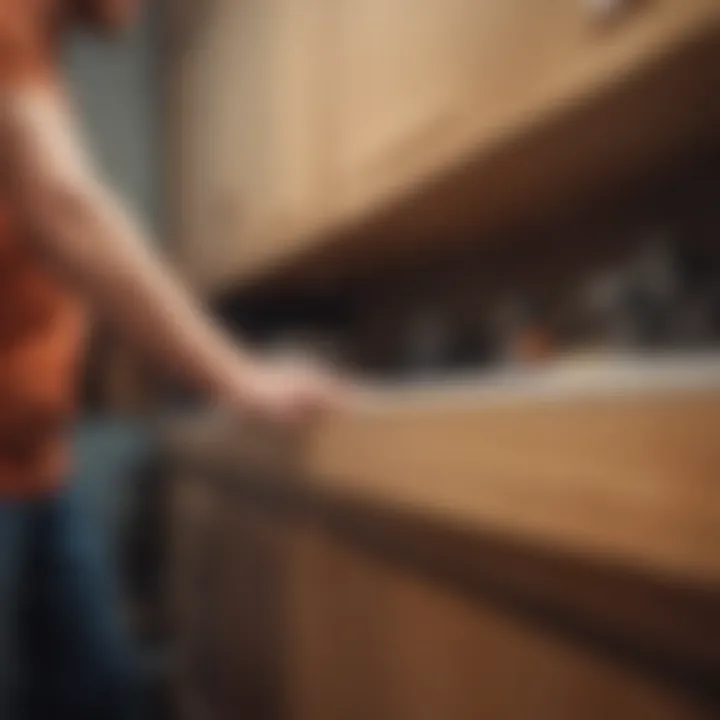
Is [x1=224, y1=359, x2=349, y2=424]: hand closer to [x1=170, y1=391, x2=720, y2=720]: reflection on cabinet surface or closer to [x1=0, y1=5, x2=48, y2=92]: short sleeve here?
[x1=170, y1=391, x2=720, y2=720]: reflection on cabinet surface

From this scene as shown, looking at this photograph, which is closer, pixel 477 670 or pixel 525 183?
pixel 477 670

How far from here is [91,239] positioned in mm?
830

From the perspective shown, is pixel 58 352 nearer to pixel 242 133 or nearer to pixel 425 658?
pixel 425 658

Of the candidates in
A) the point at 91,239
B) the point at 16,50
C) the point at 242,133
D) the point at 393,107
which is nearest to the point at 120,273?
the point at 91,239

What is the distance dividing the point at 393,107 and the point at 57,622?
631mm

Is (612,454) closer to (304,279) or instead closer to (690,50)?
(690,50)

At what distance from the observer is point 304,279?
1881 mm

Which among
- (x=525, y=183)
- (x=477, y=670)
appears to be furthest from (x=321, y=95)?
(x=477, y=670)

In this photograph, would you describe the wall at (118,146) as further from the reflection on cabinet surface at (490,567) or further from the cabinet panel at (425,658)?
the cabinet panel at (425,658)

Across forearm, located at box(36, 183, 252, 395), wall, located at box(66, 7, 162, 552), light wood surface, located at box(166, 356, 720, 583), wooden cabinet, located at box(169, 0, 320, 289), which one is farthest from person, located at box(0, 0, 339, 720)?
wall, located at box(66, 7, 162, 552)

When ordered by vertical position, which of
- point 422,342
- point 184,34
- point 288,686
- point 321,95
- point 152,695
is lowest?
point 152,695

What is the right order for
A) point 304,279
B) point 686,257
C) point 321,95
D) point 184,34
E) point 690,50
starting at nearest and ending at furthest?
1. point 690,50
2. point 686,257
3. point 321,95
4. point 304,279
5. point 184,34

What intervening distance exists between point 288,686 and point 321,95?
734 millimetres

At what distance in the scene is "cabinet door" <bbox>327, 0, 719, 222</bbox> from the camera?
77 cm
